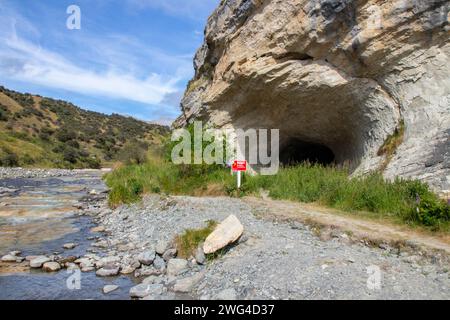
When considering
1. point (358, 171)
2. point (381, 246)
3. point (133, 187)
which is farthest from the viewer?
point (133, 187)

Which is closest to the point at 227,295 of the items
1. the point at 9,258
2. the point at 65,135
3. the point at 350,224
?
the point at 350,224

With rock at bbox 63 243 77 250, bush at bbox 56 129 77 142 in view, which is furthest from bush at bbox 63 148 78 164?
rock at bbox 63 243 77 250

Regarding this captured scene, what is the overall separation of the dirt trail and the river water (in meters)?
4.21

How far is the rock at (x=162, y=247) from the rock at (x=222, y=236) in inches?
49.7

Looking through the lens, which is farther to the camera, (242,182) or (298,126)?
(298,126)

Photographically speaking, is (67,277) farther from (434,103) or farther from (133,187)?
(434,103)

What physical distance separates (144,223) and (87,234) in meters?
1.86

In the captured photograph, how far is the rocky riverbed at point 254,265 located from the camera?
6.07m

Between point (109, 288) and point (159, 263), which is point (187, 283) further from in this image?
point (159, 263)

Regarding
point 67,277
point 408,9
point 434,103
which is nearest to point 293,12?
point 408,9

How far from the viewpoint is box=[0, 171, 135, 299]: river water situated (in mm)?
7559

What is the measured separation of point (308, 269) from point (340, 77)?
9872 millimetres

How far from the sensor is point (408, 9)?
12.6m
